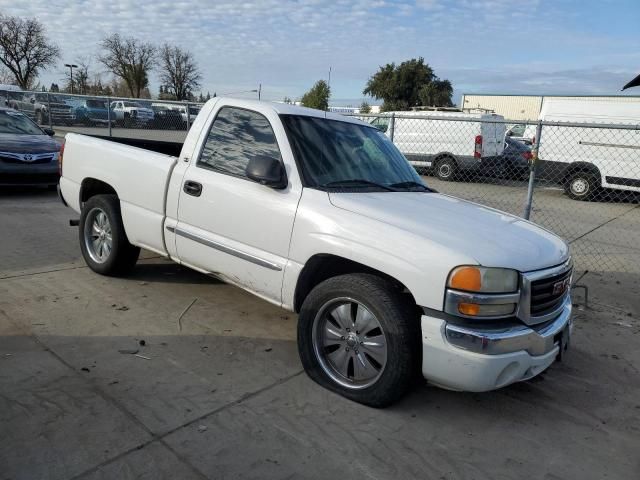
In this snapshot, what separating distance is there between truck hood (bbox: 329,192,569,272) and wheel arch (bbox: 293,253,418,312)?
1.11 ft

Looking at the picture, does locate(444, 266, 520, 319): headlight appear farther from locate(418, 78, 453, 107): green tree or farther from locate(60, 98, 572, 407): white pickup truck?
locate(418, 78, 453, 107): green tree

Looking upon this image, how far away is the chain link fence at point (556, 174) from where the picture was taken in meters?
9.68

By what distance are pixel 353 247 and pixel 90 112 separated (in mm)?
17870

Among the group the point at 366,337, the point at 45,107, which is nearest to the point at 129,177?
the point at 366,337

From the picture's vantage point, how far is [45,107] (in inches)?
735

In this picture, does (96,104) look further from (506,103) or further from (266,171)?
(506,103)

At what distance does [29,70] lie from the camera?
4916 centimetres

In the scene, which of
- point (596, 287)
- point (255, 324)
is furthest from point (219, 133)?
point (596, 287)

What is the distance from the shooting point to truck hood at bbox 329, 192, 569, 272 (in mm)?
3078

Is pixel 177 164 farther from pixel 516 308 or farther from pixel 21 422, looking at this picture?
pixel 516 308

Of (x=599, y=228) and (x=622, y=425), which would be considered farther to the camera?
(x=599, y=228)

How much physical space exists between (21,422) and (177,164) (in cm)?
227

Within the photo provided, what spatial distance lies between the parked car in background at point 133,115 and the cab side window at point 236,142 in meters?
13.2

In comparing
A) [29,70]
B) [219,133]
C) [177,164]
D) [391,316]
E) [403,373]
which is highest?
[29,70]
